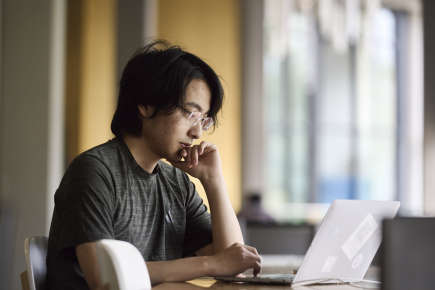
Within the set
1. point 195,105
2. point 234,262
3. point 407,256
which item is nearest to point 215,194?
point 195,105

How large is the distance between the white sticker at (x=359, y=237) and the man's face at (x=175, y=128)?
0.56 metres

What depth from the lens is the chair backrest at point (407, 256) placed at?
96 centimetres

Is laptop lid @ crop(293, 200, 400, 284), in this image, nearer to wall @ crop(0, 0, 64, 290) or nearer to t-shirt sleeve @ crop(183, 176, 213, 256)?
t-shirt sleeve @ crop(183, 176, 213, 256)

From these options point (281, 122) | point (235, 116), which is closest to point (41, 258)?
point (235, 116)

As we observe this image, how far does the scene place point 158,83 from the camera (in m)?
2.00

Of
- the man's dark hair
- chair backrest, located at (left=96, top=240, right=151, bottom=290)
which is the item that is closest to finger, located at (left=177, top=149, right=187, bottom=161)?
the man's dark hair

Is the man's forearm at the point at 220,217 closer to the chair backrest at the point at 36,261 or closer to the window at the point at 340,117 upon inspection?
Answer: the chair backrest at the point at 36,261

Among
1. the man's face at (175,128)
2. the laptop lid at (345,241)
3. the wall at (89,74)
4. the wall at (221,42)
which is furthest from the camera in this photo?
the wall at (221,42)

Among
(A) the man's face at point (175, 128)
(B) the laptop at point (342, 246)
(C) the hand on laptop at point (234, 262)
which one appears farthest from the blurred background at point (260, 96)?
(B) the laptop at point (342, 246)

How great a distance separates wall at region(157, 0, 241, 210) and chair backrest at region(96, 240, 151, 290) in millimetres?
5548

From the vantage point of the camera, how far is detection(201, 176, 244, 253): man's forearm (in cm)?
206

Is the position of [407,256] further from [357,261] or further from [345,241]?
[357,261]

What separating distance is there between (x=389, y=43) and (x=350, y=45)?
0.48 m

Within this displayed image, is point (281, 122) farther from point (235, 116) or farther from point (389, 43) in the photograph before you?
point (389, 43)
